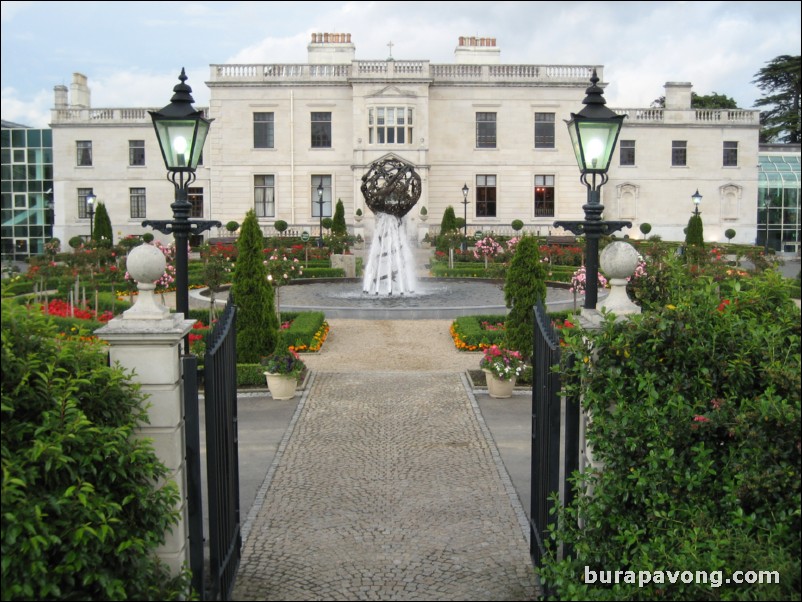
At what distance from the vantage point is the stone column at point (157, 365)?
435 cm

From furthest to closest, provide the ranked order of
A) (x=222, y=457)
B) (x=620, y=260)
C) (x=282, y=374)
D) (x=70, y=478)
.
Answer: (x=282, y=374) → (x=222, y=457) → (x=620, y=260) → (x=70, y=478)

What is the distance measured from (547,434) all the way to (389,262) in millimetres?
17300

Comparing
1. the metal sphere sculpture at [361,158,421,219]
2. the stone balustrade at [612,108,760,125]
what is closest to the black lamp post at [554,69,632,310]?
the metal sphere sculpture at [361,158,421,219]

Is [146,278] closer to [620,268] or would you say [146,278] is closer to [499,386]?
[620,268]

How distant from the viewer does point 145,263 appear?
4586 millimetres

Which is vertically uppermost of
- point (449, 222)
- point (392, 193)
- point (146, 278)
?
point (392, 193)

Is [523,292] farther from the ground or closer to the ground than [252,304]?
farther from the ground

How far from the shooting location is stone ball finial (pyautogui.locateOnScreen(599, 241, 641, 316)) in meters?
4.68

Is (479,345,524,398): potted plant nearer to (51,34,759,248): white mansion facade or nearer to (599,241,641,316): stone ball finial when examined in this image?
(599,241,641,316): stone ball finial

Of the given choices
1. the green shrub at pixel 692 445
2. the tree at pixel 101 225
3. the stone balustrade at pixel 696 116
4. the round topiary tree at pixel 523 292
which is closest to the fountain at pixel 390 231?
the round topiary tree at pixel 523 292

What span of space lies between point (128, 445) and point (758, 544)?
2811mm

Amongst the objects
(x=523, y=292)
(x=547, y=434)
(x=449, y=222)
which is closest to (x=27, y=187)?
(x=449, y=222)

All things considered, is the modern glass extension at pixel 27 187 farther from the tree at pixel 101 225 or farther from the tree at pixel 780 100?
the tree at pixel 780 100

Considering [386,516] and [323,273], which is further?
[323,273]
